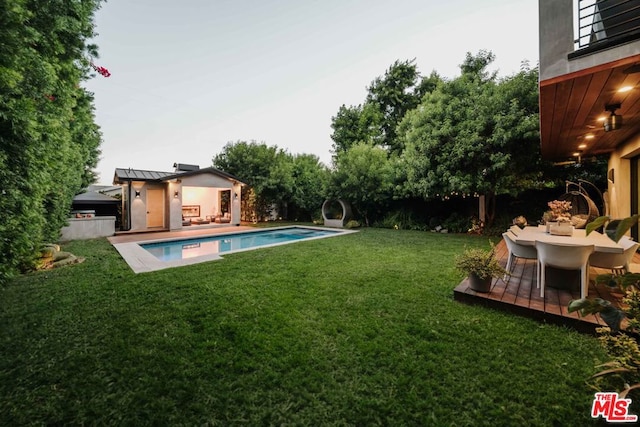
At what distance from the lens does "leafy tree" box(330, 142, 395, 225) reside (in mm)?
13445

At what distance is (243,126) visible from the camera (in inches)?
976

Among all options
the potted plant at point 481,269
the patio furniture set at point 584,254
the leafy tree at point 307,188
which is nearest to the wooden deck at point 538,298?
the potted plant at point 481,269

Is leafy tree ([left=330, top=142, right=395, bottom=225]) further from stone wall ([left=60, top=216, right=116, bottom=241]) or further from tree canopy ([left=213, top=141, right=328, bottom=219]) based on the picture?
stone wall ([left=60, top=216, right=116, bottom=241])

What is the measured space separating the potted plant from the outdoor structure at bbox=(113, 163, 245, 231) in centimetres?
1344

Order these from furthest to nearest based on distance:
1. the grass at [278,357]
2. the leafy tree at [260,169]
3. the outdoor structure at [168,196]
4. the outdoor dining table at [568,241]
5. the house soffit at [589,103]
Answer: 1. the leafy tree at [260,169]
2. the outdoor structure at [168,196]
3. the outdoor dining table at [568,241]
4. the house soffit at [589,103]
5. the grass at [278,357]

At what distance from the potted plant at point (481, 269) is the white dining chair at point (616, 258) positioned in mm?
1210

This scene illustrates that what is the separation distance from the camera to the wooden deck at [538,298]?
2961 mm

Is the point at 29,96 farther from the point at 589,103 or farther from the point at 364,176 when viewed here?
the point at 364,176

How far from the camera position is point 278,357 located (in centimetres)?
248

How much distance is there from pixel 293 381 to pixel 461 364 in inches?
60.8

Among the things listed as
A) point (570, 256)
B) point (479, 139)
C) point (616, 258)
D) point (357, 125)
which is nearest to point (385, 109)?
point (357, 125)

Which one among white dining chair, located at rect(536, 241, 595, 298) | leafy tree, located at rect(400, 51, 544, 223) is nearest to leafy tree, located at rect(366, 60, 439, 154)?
leafy tree, located at rect(400, 51, 544, 223)

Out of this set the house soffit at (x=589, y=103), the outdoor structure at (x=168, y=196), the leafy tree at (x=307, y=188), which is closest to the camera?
the house soffit at (x=589, y=103)

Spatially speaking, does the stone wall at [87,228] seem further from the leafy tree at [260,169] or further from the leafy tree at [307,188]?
the leafy tree at [307,188]
